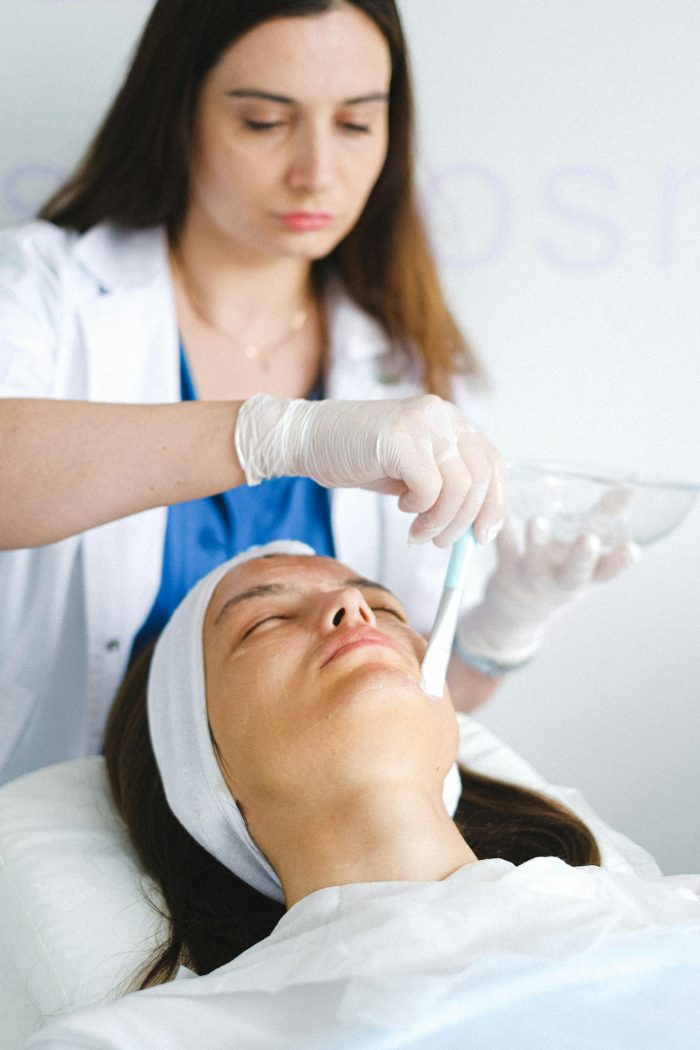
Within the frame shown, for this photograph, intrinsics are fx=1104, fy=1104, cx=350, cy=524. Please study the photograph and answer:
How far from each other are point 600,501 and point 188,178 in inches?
28.2

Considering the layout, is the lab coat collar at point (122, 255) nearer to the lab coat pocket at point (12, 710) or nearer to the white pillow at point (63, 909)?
the lab coat pocket at point (12, 710)

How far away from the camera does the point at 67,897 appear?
110 centimetres

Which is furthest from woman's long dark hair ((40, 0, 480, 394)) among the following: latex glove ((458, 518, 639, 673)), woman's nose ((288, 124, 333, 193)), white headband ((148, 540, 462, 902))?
white headband ((148, 540, 462, 902))

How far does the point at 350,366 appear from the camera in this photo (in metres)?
1.65

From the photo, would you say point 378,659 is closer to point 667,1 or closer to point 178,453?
point 178,453

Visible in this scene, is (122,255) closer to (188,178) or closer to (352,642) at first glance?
(188,178)

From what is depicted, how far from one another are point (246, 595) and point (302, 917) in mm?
370

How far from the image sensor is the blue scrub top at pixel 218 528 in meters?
1.49

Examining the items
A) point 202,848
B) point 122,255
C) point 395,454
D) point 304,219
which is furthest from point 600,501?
point 122,255

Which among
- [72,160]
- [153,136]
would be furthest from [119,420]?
[72,160]

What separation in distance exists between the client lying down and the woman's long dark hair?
522mm

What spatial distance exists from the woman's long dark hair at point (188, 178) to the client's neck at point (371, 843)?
0.81m

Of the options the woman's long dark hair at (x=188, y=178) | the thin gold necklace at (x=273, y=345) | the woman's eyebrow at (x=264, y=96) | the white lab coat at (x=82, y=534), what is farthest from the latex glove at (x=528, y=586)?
the woman's eyebrow at (x=264, y=96)

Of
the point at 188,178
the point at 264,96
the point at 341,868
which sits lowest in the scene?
the point at 341,868
